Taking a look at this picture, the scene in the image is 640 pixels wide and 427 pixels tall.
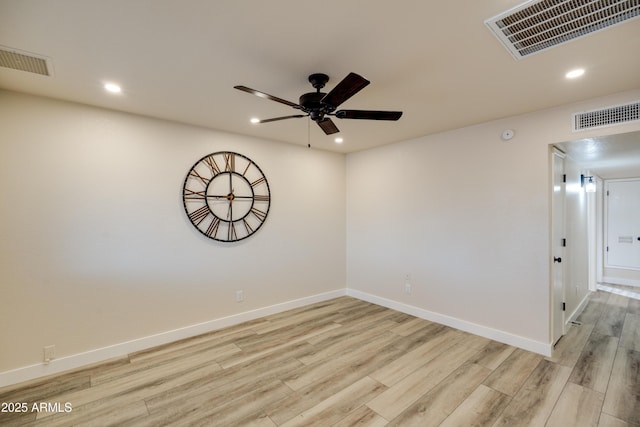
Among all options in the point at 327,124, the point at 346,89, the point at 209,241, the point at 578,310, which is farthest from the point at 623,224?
the point at 209,241

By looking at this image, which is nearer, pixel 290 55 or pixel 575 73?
pixel 290 55

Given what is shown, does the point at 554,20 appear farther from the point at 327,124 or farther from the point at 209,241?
the point at 209,241

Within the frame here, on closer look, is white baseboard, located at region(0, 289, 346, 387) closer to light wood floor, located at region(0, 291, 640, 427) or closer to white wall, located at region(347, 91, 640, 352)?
light wood floor, located at region(0, 291, 640, 427)

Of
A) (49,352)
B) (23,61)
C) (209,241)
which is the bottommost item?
(49,352)

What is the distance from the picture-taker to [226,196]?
365 centimetres

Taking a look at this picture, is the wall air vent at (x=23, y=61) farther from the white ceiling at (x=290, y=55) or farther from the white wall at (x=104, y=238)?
the white wall at (x=104, y=238)

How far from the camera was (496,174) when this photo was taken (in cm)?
327

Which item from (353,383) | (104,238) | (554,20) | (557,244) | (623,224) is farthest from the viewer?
(623,224)

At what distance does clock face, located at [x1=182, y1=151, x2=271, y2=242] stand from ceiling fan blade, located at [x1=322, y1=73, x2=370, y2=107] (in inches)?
81.2

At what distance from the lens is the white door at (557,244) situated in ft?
9.78

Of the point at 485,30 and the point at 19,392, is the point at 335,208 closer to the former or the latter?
the point at 485,30

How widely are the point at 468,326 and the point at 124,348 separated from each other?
156 inches

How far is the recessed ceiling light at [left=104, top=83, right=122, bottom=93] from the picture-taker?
241 centimetres

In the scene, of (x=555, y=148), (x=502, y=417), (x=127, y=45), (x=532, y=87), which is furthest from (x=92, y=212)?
(x=555, y=148)
